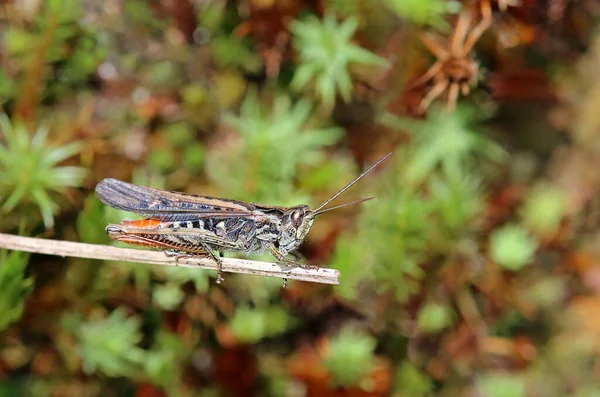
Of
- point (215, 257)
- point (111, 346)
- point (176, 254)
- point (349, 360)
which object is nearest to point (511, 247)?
point (349, 360)

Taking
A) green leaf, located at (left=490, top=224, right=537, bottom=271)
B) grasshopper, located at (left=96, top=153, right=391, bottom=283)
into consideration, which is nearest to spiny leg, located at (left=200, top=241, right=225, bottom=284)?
grasshopper, located at (left=96, top=153, right=391, bottom=283)

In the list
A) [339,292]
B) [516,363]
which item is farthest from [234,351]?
[516,363]

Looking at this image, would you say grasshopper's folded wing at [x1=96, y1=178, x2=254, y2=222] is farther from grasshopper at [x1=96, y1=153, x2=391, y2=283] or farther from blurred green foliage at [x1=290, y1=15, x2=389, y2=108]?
blurred green foliage at [x1=290, y1=15, x2=389, y2=108]

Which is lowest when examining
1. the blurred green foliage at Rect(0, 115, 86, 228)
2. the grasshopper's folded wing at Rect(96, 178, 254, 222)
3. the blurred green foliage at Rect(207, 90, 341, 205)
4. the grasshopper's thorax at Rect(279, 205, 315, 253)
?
the grasshopper's thorax at Rect(279, 205, 315, 253)

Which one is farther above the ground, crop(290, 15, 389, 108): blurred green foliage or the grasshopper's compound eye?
crop(290, 15, 389, 108): blurred green foliage

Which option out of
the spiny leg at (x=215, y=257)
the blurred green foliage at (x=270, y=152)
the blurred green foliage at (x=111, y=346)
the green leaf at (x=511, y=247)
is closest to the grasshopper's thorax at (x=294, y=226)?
the spiny leg at (x=215, y=257)

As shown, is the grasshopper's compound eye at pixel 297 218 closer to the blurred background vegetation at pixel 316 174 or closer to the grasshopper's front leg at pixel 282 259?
the grasshopper's front leg at pixel 282 259

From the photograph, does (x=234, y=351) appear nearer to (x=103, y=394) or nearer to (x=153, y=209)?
(x=103, y=394)

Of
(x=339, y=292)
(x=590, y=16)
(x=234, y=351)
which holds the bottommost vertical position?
(x=234, y=351)
